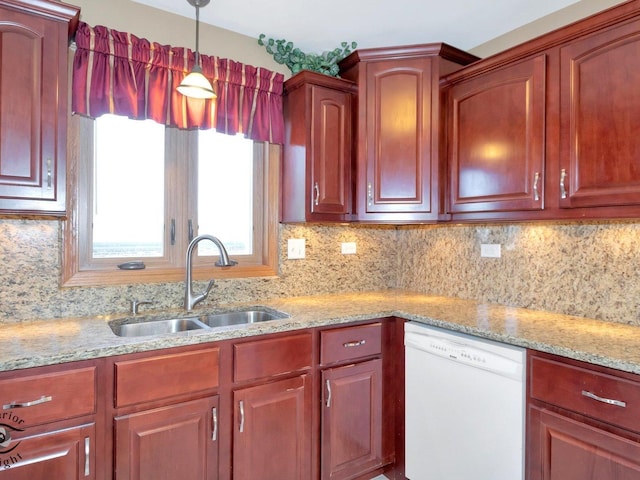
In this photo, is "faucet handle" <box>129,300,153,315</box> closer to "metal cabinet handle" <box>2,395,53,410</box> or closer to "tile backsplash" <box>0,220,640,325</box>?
"tile backsplash" <box>0,220,640,325</box>

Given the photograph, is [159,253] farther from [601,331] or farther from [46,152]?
[601,331]

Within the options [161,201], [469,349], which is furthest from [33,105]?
[469,349]

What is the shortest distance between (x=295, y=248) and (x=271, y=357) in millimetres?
880

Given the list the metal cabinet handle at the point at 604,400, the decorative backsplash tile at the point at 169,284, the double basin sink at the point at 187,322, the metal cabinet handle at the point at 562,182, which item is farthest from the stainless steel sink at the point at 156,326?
the metal cabinet handle at the point at 562,182

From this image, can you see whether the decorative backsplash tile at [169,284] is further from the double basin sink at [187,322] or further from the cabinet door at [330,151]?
the cabinet door at [330,151]

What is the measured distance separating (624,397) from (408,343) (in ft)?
2.98

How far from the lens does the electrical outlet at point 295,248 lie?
249 centimetres

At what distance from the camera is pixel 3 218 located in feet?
5.68

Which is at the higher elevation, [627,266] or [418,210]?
[418,210]

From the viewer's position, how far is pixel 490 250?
7.79ft

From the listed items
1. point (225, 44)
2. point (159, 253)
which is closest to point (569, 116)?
point (225, 44)

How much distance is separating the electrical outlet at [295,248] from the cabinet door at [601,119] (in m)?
1.43

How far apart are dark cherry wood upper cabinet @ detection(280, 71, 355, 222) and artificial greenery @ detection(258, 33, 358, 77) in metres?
0.15

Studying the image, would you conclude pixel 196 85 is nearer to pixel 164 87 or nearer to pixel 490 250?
pixel 164 87
